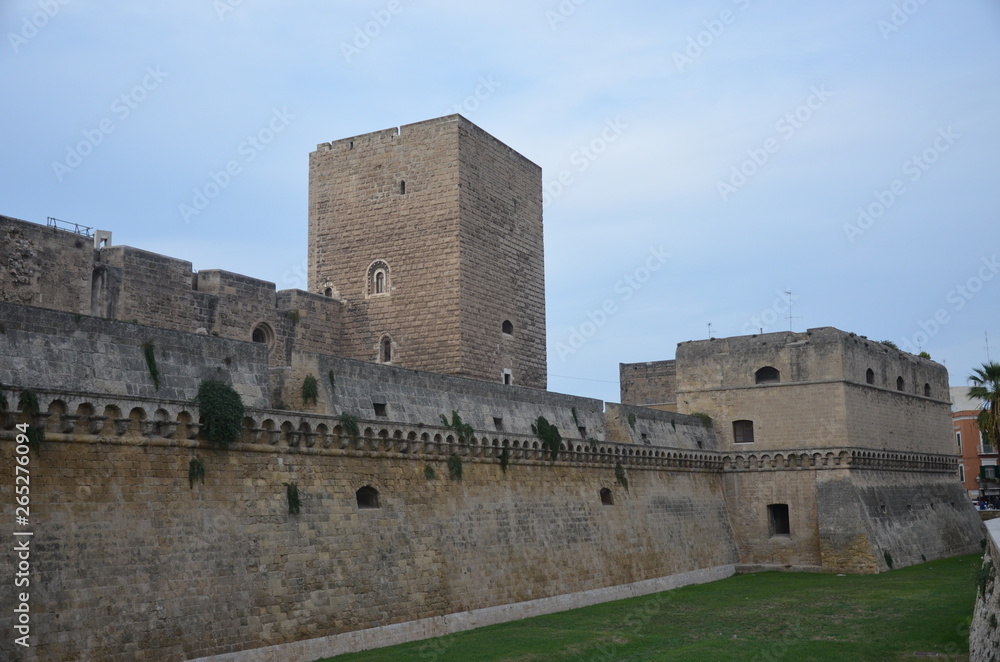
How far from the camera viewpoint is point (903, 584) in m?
27.2

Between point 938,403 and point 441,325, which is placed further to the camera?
point 938,403

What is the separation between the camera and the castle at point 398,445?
47.7ft

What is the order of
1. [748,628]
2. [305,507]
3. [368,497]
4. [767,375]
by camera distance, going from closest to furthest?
[305,507] < [368,497] < [748,628] < [767,375]

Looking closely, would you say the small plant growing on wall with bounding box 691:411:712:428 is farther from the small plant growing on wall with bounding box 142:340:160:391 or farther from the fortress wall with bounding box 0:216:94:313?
the small plant growing on wall with bounding box 142:340:160:391

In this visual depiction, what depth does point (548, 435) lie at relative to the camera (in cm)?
2495

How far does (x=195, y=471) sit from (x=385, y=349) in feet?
44.2

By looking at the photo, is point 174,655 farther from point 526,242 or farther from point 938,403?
point 938,403

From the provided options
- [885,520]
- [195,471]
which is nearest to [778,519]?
[885,520]

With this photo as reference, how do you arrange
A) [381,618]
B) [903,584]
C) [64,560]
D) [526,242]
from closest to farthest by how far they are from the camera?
1. [64,560]
2. [381,618]
3. [903,584]
4. [526,242]

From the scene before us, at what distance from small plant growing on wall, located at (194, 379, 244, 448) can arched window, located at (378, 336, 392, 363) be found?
12377 mm

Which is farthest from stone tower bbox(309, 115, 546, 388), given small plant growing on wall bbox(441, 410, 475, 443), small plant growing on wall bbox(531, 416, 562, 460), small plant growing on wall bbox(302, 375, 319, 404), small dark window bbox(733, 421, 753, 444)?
small plant growing on wall bbox(302, 375, 319, 404)

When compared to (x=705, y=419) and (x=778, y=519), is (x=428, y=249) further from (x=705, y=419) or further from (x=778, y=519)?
(x=778, y=519)

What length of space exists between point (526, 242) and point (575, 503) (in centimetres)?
942

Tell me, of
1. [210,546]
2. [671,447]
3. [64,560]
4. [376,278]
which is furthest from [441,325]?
[64,560]
